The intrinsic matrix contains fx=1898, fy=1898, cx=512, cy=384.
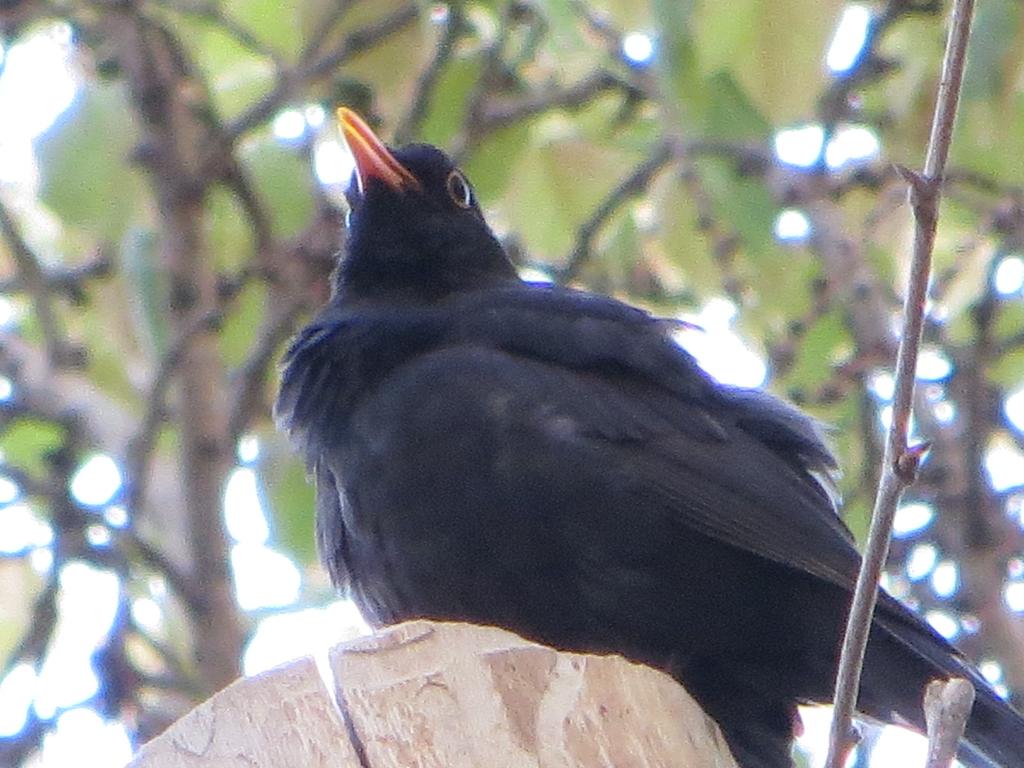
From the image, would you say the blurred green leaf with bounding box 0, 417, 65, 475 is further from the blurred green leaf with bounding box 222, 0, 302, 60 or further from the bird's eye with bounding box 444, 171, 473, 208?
the bird's eye with bounding box 444, 171, 473, 208

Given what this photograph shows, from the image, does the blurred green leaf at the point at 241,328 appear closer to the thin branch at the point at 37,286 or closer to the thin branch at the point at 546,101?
the thin branch at the point at 37,286

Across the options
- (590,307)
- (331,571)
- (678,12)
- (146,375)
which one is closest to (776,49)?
(678,12)

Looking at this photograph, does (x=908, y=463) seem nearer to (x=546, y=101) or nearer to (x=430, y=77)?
(x=430, y=77)

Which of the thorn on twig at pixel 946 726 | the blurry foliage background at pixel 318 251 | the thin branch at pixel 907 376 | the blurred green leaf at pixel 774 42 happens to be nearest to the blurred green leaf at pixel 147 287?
the blurry foliage background at pixel 318 251

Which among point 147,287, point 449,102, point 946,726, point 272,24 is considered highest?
point 272,24

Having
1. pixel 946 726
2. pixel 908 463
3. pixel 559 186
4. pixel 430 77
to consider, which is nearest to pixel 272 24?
pixel 430 77

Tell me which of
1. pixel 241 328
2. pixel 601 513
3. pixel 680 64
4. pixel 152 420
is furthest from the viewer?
pixel 241 328
